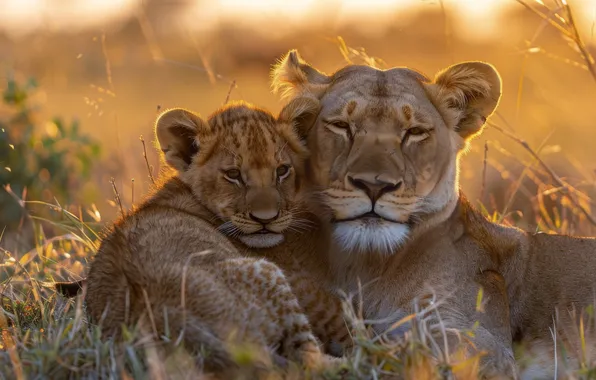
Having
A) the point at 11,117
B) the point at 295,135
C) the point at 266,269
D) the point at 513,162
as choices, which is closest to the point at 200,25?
the point at 513,162

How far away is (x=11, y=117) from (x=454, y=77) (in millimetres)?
4268

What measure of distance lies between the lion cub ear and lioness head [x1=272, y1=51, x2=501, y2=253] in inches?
21.9

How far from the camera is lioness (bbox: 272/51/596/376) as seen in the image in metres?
4.30

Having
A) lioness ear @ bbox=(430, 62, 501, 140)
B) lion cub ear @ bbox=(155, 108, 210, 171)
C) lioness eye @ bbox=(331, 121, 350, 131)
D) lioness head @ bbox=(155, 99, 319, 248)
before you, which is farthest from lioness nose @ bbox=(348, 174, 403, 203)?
lion cub ear @ bbox=(155, 108, 210, 171)

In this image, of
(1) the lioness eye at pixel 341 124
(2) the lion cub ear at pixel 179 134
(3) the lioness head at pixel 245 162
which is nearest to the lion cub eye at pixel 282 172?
(3) the lioness head at pixel 245 162

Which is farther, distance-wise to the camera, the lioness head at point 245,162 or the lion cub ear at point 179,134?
the lion cub ear at point 179,134

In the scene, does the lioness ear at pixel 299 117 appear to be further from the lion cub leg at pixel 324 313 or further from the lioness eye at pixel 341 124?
the lion cub leg at pixel 324 313

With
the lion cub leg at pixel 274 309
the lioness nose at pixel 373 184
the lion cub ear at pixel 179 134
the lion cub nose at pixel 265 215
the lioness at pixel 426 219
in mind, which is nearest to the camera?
the lion cub leg at pixel 274 309

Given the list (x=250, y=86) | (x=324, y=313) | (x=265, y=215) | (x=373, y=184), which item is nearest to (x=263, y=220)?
(x=265, y=215)

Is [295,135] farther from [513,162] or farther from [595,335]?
[513,162]

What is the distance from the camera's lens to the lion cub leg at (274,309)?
3830 mm

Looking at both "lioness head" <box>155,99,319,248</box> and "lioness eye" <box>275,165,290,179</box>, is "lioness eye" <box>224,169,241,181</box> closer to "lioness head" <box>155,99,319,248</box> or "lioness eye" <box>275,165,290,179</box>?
"lioness head" <box>155,99,319,248</box>

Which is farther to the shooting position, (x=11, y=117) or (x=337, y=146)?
(x=11, y=117)

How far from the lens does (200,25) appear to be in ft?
45.9
